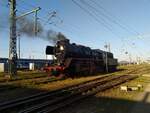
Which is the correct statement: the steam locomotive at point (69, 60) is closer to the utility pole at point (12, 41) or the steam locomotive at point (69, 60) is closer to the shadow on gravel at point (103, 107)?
the utility pole at point (12, 41)

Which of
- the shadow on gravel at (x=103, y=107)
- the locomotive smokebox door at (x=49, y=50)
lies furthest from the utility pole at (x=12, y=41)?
the shadow on gravel at (x=103, y=107)

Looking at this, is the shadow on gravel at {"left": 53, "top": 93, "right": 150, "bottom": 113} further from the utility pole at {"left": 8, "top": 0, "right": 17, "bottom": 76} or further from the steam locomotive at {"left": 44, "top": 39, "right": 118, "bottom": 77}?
the utility pole at {"left": 8, "top": 0, "right": 17, "bottom": 76}

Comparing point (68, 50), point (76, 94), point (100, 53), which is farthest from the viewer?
point (100, 53)

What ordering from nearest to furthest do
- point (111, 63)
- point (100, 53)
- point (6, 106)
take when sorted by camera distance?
point (6, 106)
point (100, 53)
point (111, 63)

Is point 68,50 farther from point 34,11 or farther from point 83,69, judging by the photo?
point 34,11

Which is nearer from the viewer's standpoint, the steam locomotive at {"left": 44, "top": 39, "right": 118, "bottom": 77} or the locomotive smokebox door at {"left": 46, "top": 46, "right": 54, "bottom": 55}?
the steam locomotive at {"left": 44, "top": 39, "right": 118, "bottom": 77}

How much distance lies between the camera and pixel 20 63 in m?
56.6

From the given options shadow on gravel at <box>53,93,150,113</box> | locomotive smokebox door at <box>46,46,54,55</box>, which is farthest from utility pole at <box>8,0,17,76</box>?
shadow on gravel at <box>53,93,150,113</box>

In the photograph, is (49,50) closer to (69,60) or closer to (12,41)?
(69,60)

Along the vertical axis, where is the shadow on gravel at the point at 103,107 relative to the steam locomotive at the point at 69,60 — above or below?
below

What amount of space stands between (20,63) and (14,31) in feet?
97.9

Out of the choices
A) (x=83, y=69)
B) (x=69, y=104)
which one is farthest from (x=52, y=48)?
(x=69, y=104)

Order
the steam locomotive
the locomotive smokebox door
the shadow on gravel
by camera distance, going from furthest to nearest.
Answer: the locomotive smokebox door
the steam locomotive
the shadow on gravel

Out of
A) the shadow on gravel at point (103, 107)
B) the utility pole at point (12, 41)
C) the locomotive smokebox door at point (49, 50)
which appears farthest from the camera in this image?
the locomotive smokebox door at point (49, 50)
